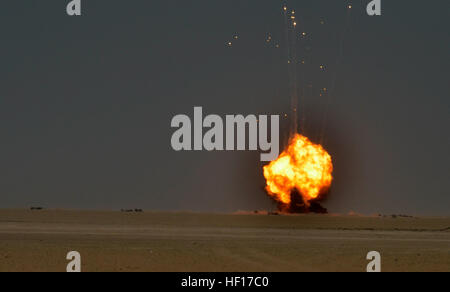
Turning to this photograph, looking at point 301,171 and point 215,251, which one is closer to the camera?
point 215,251

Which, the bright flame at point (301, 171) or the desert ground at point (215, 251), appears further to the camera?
the bright flame at point (301, 171)

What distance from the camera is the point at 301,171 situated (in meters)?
127

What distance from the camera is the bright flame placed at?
417 feet

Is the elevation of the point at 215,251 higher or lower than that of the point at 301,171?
lower

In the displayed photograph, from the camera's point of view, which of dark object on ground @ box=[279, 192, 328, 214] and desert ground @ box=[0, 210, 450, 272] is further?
dark object on ground @ box=[279, 192, 328, 214]

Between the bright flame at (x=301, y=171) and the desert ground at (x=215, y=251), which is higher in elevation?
the bright flame at (x=301, y=171)

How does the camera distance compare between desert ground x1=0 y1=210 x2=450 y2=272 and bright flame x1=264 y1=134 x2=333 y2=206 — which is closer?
desert ground x1=0 y1=210 x2=450 y2=272

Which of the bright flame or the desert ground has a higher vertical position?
the bright flame

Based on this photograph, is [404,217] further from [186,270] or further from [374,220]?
[186,270]

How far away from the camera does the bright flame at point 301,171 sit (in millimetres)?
127188
